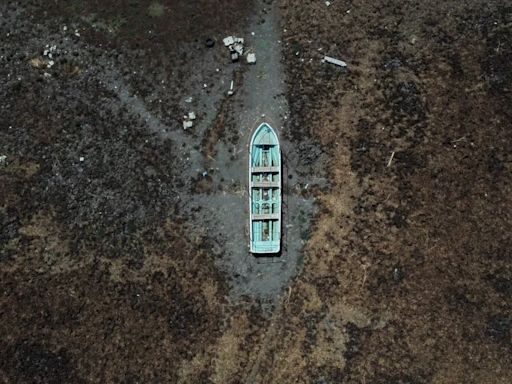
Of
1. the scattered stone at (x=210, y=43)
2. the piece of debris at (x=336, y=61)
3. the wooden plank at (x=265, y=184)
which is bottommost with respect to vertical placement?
the wooden plank at (x=265, y=184)

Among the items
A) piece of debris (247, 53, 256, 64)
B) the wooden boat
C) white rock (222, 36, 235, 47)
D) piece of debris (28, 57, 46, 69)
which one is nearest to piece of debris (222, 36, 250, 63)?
white rock (222, 36, 235, 47)

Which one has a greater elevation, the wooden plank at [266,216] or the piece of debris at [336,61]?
the piece of debris at [336,61]

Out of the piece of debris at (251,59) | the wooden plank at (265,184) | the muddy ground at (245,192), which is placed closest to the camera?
the muddy ground at (245,192)

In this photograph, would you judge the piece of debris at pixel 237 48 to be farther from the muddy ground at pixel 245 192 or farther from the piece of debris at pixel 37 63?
the piece of debris at pixel 37 63

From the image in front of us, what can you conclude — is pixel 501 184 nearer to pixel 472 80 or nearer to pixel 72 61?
pixel 472 80

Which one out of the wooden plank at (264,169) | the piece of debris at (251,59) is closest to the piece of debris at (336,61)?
the piece of debris at (251,59)
